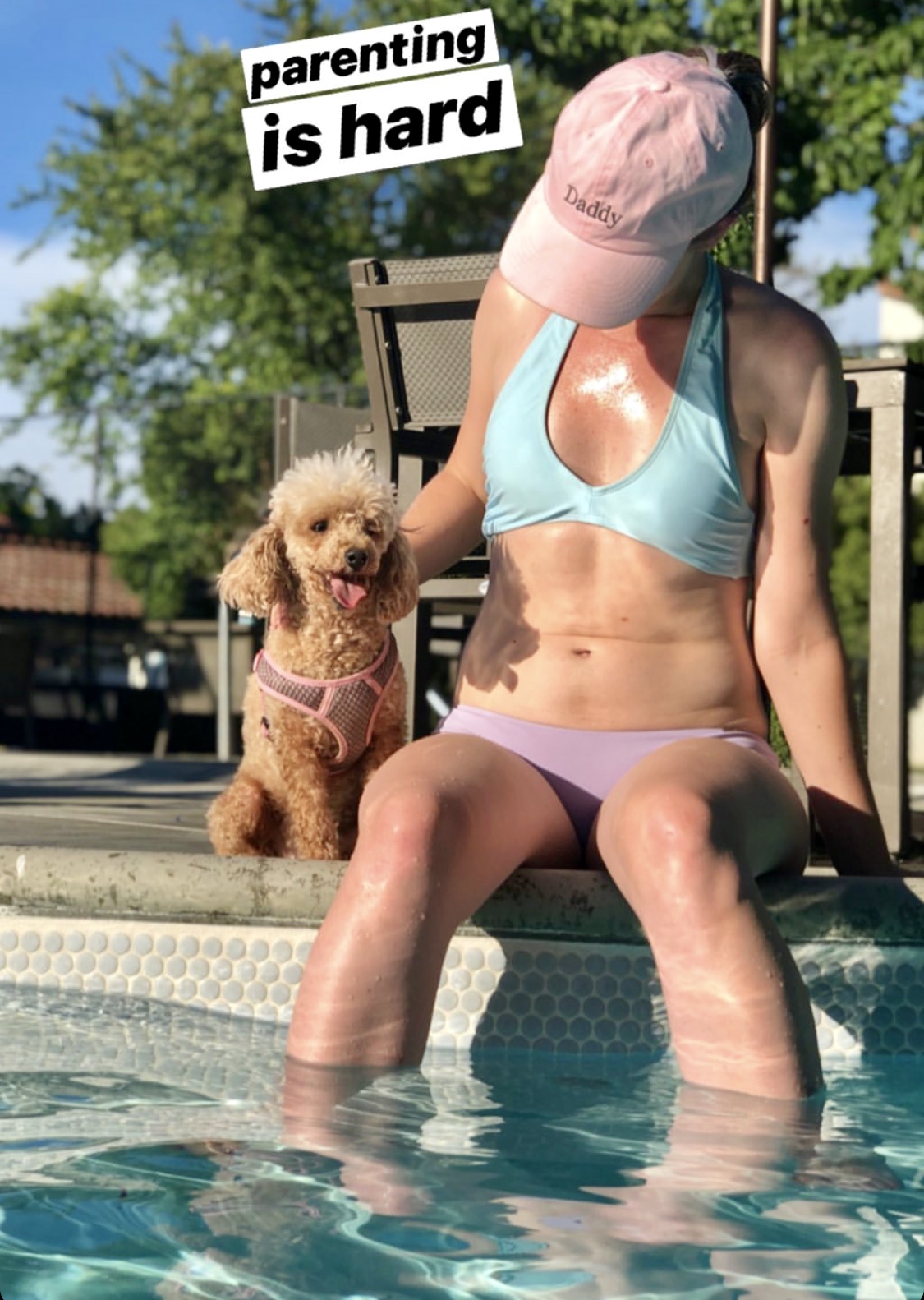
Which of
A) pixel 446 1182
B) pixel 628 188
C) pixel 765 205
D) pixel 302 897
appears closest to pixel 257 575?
pixel 302 897

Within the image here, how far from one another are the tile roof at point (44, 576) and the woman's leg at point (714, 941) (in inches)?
551

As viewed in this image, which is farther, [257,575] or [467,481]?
[257,575]

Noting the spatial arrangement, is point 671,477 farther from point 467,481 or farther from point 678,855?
point 678,855

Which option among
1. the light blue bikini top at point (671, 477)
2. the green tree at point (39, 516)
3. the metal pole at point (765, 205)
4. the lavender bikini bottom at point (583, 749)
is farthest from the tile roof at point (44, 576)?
the green tree at point (39, 516)

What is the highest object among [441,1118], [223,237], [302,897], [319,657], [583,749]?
[223,237]

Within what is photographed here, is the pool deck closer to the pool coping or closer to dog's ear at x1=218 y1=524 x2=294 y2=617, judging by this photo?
the pool coping

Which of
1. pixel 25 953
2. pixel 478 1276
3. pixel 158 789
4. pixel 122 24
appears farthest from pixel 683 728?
pixel 122 24

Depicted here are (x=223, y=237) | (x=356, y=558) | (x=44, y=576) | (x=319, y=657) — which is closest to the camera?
(x=356, y=558)

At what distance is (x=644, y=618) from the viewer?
7.95ft

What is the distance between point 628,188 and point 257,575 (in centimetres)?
126

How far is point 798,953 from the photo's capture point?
2502 mm

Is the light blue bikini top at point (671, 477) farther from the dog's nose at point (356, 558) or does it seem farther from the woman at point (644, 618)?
the dog's nose at point (356, 558)

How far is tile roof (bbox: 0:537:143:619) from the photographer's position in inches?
621

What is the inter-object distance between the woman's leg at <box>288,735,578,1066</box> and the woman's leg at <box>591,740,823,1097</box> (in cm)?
21
